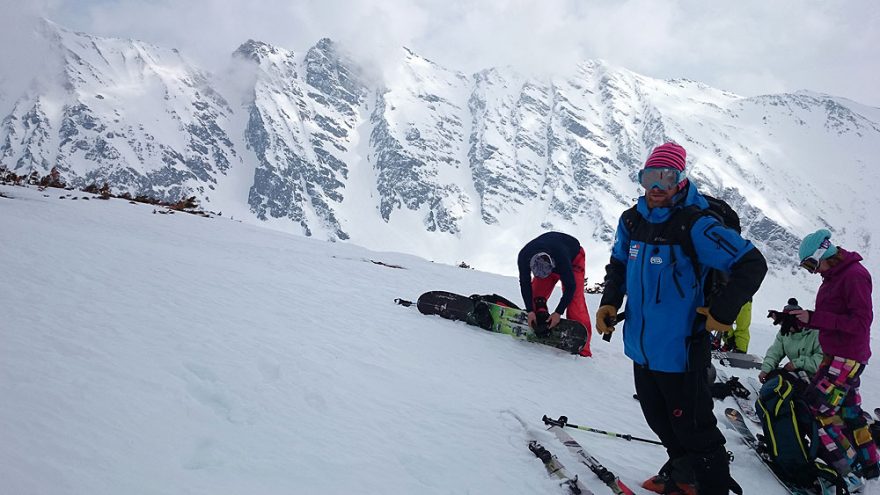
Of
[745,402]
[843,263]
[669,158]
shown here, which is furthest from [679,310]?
[745,402]

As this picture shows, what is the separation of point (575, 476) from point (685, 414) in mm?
895

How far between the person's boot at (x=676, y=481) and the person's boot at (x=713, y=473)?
13 centimetres

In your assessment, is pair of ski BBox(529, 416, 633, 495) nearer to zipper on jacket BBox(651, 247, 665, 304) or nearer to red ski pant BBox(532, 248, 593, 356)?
zipper on jacket BBox(651, 247, 665, 304)

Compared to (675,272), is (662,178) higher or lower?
higher

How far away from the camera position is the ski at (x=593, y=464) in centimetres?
341

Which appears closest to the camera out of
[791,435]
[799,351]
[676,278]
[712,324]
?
[712,324]

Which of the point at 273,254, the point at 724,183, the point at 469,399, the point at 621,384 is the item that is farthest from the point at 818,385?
the point at 724,183

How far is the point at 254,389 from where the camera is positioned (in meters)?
3.73

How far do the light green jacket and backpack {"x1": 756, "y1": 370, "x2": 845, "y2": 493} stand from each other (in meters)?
1.11

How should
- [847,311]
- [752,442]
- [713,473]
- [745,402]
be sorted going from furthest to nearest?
[745,402] → [752,442] → [847,311] → [713,473]

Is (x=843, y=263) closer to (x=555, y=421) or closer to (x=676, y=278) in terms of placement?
(x=676, y=278)

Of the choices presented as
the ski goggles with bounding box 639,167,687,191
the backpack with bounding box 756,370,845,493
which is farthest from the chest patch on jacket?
the backpack with bounding box 756,370,845,493

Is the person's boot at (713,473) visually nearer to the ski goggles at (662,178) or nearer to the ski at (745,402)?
the ski goggles at (662,178)

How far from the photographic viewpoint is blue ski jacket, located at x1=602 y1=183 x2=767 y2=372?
10.4 feet
